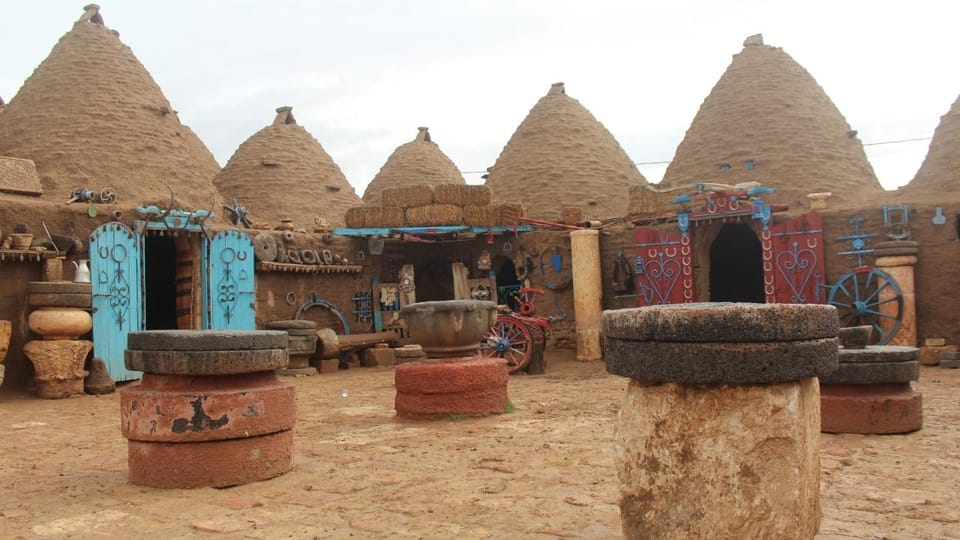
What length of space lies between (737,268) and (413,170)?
985cm

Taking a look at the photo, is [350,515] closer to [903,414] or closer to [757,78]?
[903,414]

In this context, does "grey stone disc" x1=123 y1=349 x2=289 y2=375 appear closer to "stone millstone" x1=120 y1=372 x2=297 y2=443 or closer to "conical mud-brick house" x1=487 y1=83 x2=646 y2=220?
"stone millstone" x1=120 y1=372 x2=297 y2=443

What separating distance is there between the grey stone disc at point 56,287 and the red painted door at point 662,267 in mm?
8547

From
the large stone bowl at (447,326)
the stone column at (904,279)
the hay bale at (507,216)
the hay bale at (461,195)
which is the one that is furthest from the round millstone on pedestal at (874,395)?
the hay bale at (461,195)

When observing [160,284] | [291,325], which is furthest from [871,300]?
[160,284]

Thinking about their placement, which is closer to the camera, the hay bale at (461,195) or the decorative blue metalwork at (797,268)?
the decorative blue metalwork at (797,268)

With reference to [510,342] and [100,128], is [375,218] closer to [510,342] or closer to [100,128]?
[510,342]

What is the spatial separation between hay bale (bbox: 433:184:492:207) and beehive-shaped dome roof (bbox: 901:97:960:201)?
7491mm

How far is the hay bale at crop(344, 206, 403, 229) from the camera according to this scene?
14.8 m

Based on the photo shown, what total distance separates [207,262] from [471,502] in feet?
30.3

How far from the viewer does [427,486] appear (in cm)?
468

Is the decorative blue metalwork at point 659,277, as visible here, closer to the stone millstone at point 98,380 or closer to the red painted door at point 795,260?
the red painted door at point 795,260

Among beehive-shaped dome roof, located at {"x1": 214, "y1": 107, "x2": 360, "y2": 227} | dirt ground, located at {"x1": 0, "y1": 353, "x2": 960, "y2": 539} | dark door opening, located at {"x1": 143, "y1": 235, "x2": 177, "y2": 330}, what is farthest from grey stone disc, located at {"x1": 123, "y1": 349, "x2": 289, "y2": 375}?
beehive-shaped dome roof, located at {"x1": 214, "y1": 107, "x2": 360, "y2": 227}

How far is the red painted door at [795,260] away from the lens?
12.3 m
